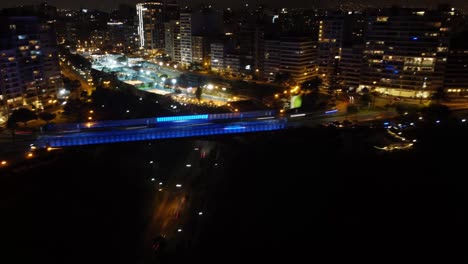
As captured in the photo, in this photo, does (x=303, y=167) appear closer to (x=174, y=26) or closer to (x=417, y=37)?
(x=417, y=37)

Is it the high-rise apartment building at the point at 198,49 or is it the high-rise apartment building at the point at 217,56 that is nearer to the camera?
the high-rise apartment building at the point at 217,56

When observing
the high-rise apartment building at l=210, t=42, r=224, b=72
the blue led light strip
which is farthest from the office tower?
the blue led light strip

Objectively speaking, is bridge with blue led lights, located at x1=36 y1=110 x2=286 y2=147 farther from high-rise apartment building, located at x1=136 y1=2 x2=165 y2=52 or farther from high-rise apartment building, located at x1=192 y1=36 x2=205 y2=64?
high-rise apartment building, located at x1=136 y1=2 x2=165 y2=52

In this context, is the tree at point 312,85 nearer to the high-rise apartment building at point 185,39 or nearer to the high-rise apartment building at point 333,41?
the high-rise apartment building at point 333,41

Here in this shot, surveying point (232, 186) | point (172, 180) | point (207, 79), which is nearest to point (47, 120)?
point (172, 180)

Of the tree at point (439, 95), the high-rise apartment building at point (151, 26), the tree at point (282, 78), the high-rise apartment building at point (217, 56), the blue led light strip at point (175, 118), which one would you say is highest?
the high-rise apartment building at point (151, 26)

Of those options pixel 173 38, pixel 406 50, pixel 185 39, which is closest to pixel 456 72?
pixel 406 50

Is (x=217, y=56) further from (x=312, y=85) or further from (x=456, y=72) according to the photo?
(x=456, y=72)

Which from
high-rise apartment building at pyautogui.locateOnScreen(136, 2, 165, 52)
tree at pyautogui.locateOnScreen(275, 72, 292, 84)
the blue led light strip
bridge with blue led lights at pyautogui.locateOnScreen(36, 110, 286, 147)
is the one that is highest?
high-rise apartment building at pyautogui.locateOnScreen(136, 2, 165, 52)

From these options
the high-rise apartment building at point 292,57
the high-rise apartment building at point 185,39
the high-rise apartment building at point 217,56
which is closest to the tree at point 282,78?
the high-rise apartment building at point 292,57

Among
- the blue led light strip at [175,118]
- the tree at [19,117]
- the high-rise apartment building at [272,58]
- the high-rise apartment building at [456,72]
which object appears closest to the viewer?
the blue led light strip at [175,118]
